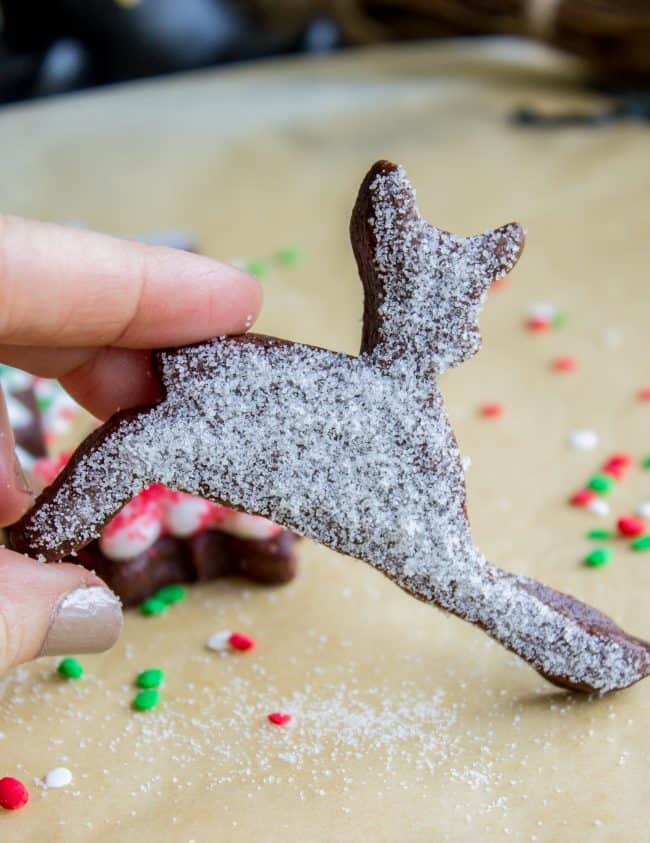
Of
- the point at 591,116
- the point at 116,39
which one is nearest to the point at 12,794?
the point at 591,116

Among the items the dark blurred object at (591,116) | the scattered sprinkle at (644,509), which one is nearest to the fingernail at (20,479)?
the scattered sprinkle at (644,509)

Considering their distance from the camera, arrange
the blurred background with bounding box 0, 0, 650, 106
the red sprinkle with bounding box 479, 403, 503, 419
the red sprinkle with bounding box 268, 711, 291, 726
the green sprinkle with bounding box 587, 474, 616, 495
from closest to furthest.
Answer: the red sprinkle with bounding box 268, 711, 291, 726 < the green sprinkle with bounding box 587, 474, 616, 495 < the red sprinkle with bounding box 479, 403, 503, 419 < the blurred background with bounding box 0, 0, 650, 106

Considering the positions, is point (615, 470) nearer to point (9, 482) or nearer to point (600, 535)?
point (600, 535)

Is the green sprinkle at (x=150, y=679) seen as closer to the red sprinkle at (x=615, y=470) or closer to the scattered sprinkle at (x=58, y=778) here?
the scattered sprinkle at (x=58, y=778)

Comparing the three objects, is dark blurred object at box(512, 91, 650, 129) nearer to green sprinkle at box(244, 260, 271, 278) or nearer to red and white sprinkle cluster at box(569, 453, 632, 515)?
green sprinkle at box(244, 260, 271, 278)

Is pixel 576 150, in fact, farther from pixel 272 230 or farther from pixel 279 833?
pixel 279 833

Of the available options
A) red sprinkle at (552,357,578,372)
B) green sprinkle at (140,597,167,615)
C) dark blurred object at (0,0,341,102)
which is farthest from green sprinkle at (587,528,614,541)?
dark blurred object at (0,0,341,102)
